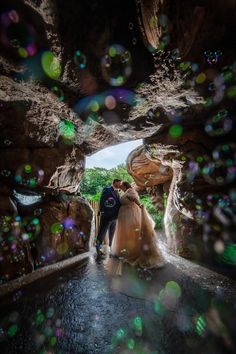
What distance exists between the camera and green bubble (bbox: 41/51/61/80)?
2878 mm

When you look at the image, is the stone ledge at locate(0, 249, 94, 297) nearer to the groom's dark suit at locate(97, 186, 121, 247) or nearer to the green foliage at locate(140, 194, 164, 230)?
the groom's dark suit at locate(97, 186, 121, 247)

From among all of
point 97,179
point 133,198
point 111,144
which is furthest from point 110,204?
point 97,179

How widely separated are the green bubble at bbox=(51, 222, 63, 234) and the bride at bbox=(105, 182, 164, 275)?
1.74 meters

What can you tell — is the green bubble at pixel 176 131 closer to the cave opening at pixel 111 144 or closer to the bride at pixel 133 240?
the cave opening at pixel 111 144

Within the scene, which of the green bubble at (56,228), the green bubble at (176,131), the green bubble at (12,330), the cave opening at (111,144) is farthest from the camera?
the green bubble at (176,131)

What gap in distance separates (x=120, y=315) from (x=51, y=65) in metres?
4.20

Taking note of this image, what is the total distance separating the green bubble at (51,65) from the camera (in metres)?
2.88

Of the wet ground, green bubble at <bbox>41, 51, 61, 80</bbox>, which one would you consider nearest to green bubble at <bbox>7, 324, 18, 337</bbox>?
the wet ground

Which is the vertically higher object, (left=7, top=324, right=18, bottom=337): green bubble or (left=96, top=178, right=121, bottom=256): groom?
(left=96, top=178, right=121, bottom=256): groom

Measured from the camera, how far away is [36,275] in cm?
424

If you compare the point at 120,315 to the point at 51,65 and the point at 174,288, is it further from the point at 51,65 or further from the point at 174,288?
the point at 51,65

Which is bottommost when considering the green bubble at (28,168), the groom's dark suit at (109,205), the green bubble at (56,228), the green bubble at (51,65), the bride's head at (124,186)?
the green bubble at (56,228)

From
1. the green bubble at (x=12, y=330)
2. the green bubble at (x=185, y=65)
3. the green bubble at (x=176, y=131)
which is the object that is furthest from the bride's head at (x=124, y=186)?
the green bubble at (x=12, y=330)

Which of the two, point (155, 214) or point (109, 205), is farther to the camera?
point (155, 214)
